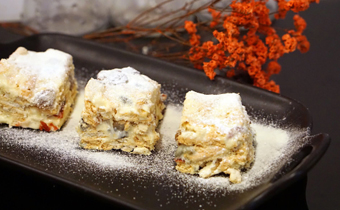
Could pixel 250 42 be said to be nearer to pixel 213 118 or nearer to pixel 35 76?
pixel 213 118

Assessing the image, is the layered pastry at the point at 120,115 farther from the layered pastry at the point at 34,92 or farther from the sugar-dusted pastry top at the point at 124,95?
the layered pastry at the point at 34,92

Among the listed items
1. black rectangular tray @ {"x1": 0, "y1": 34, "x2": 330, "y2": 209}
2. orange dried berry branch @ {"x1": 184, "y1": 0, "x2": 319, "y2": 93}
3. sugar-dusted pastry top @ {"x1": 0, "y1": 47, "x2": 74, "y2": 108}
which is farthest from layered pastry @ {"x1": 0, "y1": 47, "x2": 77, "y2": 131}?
orange dried berry branch @ {"x1": 184, "y1": 0, "x2": 319, "y2": 93}

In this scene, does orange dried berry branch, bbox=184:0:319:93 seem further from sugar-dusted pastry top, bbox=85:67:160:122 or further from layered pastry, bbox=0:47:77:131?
layered pastry, bbox=0:47:77:131

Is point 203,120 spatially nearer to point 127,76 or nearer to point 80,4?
point 127,76

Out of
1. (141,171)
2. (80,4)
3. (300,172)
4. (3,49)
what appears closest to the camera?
(300,172)

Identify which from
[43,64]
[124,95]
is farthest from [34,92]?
[124,95]

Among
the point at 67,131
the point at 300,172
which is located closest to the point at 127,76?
the point at 67,131
